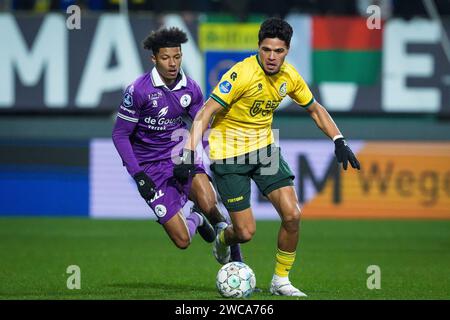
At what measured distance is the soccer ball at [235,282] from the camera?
8523 mm

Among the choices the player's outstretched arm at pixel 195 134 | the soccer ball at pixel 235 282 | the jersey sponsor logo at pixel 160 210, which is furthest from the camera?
the jersey sponsor logo at pixel 160 210

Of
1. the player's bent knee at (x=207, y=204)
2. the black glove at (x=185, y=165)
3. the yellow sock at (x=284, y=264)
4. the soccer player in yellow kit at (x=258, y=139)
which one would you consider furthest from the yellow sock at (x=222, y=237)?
the black glove at (x=185, y=165)

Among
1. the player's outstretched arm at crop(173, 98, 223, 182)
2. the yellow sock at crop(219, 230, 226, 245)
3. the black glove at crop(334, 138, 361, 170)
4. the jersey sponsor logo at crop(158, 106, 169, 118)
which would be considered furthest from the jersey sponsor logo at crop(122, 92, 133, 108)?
the black glove at crop(334, 138, 361, 170)

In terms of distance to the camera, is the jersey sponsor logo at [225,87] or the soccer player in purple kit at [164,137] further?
the soccer player in purple kit at [164,137]

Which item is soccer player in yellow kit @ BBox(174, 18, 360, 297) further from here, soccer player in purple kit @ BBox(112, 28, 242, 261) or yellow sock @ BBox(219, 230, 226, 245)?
soccer player in purple kit @ BBox(112, 28, 242, 261)

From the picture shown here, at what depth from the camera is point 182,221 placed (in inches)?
383

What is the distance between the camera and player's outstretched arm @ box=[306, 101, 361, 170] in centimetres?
881

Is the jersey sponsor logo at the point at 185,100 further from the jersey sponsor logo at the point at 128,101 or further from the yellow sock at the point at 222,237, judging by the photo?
the yellow sock at the point at 222,237

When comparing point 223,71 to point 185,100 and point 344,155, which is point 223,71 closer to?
point 185,100

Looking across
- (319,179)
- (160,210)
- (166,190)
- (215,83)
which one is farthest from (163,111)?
(215,83)

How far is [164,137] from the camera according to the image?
32.2ft

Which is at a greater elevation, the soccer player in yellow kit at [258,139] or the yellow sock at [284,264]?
the soccer player in yellow kit at [258,139]

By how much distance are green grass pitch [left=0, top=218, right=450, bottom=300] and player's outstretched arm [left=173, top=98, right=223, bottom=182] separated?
1.06 metres

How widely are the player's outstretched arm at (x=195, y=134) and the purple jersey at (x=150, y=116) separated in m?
0.91
